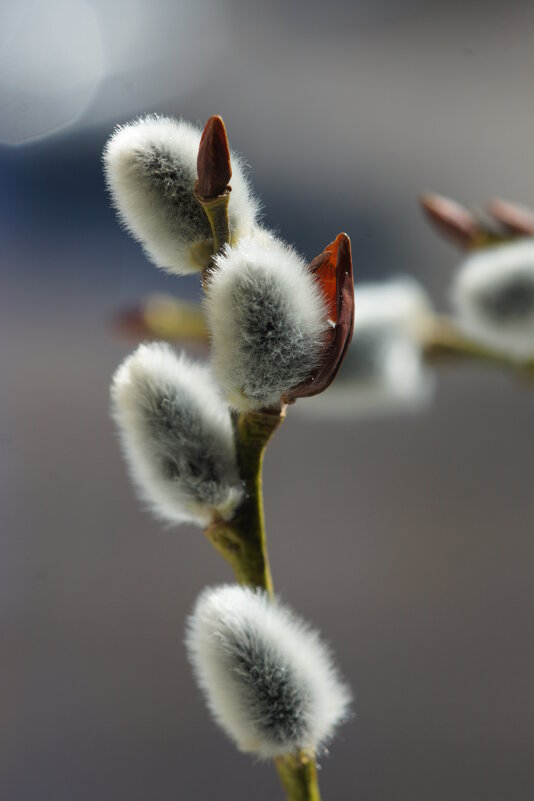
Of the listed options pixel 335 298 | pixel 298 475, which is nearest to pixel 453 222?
pixel 335 298

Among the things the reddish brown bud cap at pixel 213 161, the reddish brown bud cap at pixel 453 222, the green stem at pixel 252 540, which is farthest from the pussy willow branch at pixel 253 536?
the reddish brown bud cap at pixel 453 222

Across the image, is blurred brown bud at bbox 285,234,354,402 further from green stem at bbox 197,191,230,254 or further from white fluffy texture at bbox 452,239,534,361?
white fluffy texture at bbox 452,239,534,361

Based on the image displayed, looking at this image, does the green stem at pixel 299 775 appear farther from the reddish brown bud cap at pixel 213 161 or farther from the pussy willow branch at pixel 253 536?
the reddish brown bud cap at pixel 213 161

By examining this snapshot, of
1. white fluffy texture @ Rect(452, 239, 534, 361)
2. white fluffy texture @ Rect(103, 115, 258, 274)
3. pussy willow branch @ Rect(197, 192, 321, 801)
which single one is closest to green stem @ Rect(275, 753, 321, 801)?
pussy willow branch @ Rect(197, 192, 321, 801)

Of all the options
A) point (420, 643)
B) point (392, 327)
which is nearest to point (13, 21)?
point (392, 327)

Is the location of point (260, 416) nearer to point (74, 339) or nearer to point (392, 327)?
point (392, 327)

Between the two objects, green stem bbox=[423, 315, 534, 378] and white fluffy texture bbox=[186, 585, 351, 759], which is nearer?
white fluffy texture bbox=[186, 585, 351, 759]
